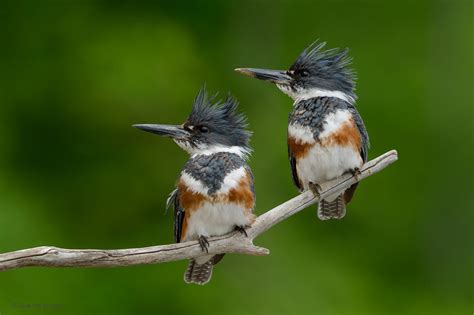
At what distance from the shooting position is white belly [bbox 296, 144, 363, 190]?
533 cm

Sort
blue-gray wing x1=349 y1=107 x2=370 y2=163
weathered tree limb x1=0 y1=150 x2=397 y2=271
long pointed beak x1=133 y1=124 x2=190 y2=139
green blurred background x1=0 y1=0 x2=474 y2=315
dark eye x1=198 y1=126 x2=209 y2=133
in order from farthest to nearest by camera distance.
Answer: green blurred background x1=0 y1=0 x2=474 y2=315
blue-gray wing x1=349 y1=107 x2=370 y2=163
dark eye x1=198 y1=126 x2=209 y2=133
long pointed beak x1=133 y1=124 x2=190 y2=139
weathered tree limb x1=0 y1=150 x2=397 y2=271

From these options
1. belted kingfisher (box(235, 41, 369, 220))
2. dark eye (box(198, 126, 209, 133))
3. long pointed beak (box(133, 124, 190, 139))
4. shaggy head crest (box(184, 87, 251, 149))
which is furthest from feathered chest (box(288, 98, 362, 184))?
long pointed beak (box(133, 124, 190, 139))

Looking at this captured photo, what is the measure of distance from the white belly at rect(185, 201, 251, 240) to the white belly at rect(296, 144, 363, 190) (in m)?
0.40

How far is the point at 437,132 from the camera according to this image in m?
10.6

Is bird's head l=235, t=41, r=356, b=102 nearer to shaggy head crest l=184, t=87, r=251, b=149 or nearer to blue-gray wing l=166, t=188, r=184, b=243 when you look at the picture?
shaggy head crest l=184, t=87, r=251, b=149

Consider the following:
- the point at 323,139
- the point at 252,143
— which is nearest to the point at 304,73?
the point at 323,139

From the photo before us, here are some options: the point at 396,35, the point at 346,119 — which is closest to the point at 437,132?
the point at 396,35

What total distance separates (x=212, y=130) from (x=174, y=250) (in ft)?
2.42

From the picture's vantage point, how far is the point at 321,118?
5301 mm

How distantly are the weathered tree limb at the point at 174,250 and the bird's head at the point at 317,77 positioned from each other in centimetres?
44

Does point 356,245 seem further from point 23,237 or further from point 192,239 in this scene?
point 192,239

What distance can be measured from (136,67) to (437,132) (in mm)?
2992

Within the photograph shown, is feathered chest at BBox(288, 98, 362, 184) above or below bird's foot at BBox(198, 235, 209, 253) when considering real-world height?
above

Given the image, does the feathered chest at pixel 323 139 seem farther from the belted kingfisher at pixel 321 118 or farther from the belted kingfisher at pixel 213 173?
the belted kingfisher at pixel 213 173
